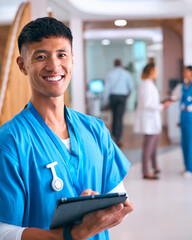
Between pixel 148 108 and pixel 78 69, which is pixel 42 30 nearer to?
pixel 148 108

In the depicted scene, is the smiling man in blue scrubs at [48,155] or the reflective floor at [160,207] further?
the reflective floor at [160,207]

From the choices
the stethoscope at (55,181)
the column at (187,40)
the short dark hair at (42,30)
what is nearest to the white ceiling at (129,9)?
the column at (187,40)

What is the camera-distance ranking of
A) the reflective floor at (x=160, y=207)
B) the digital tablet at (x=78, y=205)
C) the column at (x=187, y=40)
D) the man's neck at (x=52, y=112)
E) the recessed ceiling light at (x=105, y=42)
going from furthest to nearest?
1. the recessed ceiling light at (x=105, y=42)
2. the column at (x=187, y=40)
3. the reflective floor at (x=160, y=207)
4. the man's neck at (x=52, y=112)
5. the digital tablet at (x=78, y=205)

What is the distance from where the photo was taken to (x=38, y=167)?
100cm

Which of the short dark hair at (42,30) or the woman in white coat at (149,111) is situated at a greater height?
the short dark hair at (42,30)

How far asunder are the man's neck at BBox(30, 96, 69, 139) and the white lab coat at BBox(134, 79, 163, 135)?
3524 mm

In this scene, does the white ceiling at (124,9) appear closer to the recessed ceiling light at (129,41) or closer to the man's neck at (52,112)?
the recessed ceiling light at (129,41)

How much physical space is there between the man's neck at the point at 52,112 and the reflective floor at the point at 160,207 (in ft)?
7.33

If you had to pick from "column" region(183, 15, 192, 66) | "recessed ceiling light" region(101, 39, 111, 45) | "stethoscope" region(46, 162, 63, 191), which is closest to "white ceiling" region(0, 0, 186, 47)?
"column" region(183, 15, 192, 66)

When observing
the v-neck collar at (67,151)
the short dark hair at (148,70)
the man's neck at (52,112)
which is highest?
the short dark hair at (148,70)

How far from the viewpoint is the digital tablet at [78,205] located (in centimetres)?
86

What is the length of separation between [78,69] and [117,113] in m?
1.19

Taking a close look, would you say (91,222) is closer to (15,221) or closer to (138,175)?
(15,221)

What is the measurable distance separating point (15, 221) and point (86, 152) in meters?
0.29
